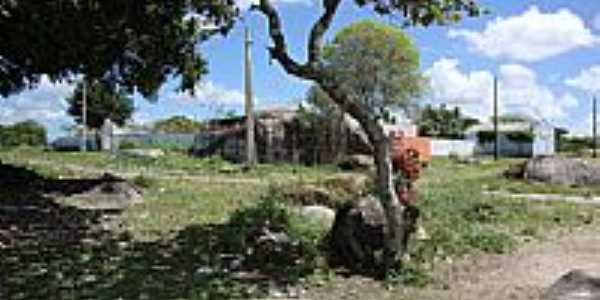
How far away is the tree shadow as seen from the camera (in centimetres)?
1202

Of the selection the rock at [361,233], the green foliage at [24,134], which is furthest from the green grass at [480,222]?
the green foliage at [24,134]

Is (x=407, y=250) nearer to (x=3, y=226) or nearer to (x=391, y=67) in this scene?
(x=3, y=226)

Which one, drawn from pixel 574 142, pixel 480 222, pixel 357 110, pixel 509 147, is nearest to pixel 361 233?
pixel 357 110

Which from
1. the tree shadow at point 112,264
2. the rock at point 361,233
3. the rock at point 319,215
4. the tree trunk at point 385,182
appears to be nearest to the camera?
the tree shadow at point 112,264

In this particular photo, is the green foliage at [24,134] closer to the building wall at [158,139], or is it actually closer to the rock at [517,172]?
the building wall at [158,139]

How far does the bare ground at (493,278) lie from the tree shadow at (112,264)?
0.92 metres

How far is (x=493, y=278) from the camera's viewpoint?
12742 mm

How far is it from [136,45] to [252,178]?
11324 millimetres

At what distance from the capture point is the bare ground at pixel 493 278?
A: 1180cm

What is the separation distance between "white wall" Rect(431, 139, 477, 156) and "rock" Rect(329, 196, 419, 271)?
183ft

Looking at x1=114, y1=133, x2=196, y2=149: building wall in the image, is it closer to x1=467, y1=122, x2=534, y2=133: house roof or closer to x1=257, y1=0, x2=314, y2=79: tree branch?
x1=467, y1=122, x2=534, y2=133: house roof

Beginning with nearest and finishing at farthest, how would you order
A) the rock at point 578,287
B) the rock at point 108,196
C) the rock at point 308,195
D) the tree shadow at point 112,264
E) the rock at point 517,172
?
the rock at point 578,287
the tree shadow at point 112,264
the rock at point 308,195
the rock at point 108,196
the rock at point 517,172

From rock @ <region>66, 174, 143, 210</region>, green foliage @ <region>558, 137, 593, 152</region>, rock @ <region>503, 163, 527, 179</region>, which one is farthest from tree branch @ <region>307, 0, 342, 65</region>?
green foliage @ <region>558, 137, 593, 152</region>

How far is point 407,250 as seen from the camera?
1358 centimetres
